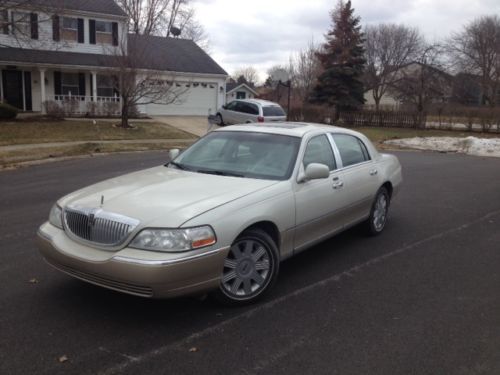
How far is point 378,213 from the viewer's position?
21.0ft

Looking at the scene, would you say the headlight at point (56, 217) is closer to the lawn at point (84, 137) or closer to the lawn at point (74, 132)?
the lawn at point (84, 137)

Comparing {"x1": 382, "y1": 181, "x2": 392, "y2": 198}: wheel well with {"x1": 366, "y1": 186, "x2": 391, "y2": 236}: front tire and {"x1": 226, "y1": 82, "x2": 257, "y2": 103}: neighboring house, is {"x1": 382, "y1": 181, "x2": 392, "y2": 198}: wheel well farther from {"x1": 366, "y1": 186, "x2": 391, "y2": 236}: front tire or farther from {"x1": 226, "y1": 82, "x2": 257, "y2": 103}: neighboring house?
{"x1": 226, "y1": 82, "x2": 257, "y2": 103}: neighboring house

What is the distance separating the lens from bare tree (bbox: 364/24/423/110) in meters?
61.2

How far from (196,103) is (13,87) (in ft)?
39.1

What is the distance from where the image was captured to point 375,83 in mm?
60906

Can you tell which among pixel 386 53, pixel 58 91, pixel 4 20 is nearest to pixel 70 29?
pixel 58 91

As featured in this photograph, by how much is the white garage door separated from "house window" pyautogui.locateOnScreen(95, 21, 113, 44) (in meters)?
5.45

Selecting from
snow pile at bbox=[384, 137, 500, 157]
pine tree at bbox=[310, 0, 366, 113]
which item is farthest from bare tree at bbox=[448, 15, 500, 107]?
snow pile at bbox=[384, 137, 500, 157]

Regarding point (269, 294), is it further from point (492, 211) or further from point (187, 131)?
point (187, 131)

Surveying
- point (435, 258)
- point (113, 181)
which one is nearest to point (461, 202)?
point (435, 258)

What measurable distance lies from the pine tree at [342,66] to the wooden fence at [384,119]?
2366 mm

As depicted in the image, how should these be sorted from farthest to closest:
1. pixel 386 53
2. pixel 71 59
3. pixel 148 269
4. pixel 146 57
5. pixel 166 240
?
pixel 386 53
pixel 71 59
pixel 146 57
pixel 166 240
pixel 148 269

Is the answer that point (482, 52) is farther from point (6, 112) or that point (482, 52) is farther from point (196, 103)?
point (6, 112)

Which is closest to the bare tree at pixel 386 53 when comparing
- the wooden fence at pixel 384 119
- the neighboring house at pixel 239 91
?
the neighboring house at pixel 239 91
